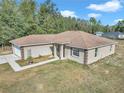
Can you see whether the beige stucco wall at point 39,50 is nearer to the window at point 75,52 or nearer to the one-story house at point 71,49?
the one-story house at point 71,49

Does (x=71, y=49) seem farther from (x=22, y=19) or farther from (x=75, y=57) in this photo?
(x=22, y=19)

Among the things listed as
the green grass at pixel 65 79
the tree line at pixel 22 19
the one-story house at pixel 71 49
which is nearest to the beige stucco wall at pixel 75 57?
the one-story house at pixel 71 49

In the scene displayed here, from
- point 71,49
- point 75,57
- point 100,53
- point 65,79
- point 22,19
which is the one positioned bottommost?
point 65,79

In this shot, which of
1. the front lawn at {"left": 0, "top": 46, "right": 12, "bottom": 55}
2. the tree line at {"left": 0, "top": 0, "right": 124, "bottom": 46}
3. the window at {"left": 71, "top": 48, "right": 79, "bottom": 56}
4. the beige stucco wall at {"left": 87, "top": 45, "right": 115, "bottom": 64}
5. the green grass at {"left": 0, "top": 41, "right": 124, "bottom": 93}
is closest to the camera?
the green grass at {"left": 0, "top": 41, "right": 124, "bottom": 93}

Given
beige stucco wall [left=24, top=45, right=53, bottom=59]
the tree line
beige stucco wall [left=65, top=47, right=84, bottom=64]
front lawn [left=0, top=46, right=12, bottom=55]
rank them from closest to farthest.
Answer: beige stucco wall [left=65, top=47, right=84, bottom=64] → beige stucco wall [left=24, top=45, right=53, bottom=59] → front lawn [left=0, top=46, right=12, bottom=55] → the tree line

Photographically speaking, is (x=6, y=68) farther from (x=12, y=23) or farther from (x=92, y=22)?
(x=92, y=22)

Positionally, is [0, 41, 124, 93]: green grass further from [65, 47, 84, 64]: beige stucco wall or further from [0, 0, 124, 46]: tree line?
[0, 0, 124, 46]: tree line

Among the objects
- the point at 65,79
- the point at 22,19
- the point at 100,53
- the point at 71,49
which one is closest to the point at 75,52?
the point at 71,49

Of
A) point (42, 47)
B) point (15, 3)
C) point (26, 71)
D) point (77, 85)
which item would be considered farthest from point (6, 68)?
point (15, 3)

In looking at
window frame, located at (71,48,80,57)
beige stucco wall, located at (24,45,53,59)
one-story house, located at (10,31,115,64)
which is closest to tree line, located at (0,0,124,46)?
one-story house, located at (10,31,115,64)
